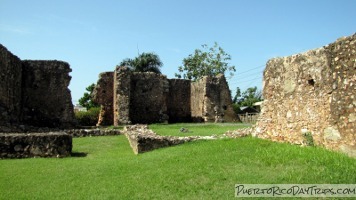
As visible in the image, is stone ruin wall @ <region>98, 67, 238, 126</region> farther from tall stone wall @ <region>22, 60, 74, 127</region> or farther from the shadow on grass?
the shadow on grass

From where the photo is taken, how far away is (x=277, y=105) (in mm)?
8695

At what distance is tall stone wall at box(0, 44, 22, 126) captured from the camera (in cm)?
1691

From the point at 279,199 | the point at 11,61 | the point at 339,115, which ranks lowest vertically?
the point at 279,199

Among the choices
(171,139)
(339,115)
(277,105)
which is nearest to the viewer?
(339,115)

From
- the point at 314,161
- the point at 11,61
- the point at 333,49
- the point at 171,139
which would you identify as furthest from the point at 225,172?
the point at 11,61

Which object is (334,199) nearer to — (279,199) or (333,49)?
(279,199)

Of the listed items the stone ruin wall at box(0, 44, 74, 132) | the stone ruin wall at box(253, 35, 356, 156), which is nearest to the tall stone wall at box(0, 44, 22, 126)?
the stone ruin wall at box(0, 44, 74, 132)

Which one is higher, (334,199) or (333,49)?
(333,49)

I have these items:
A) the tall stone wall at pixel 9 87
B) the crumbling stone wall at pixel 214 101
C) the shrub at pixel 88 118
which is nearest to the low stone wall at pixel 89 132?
the tall stone wall at pixel 9 87

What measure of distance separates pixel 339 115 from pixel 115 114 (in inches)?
741

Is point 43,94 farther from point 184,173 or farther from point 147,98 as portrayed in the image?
point 184,173

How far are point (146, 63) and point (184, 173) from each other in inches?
1727

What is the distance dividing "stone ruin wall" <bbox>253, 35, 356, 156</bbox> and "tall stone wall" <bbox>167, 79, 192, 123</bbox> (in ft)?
62.0

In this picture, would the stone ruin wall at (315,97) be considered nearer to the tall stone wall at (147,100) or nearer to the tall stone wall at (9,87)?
the tall stone wall at (9,87)
